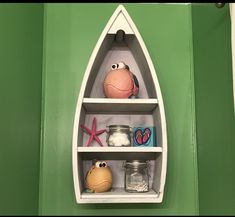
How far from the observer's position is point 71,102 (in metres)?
1.28

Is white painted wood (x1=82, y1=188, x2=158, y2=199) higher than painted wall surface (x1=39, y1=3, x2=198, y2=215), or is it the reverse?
painted wall surface (x1=39, y1=3, x2=198, y2=215)

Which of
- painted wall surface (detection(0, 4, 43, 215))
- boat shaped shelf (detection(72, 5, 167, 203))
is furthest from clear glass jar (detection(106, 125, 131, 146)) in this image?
painted wall surface (detection(0, 4, 43, 215))

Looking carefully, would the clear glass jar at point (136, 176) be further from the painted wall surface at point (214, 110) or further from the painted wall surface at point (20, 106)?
the painted wall surface at point (20, 106)

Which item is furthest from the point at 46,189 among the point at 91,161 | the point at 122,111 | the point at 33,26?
the point at 33,26

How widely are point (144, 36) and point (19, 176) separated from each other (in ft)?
2.53

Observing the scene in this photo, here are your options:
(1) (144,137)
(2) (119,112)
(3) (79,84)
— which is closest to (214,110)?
(1) (144,137)

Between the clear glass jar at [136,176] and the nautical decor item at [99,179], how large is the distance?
75 millimetres

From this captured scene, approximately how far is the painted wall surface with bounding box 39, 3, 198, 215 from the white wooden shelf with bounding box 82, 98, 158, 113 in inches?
4.9

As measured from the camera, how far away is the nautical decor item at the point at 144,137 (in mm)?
1156

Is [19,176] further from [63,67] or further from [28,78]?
[63,67]

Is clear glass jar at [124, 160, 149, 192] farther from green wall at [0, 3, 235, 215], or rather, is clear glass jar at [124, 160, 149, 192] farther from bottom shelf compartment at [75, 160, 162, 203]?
green wall at [0, 3, 235, 215]

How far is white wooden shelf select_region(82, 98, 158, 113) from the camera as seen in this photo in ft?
3.61

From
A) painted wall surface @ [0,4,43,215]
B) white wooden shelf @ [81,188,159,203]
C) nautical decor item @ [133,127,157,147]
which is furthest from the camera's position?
nautical decor item @ [133,127,157,147]

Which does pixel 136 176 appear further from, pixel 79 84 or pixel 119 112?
pixel 79 84
